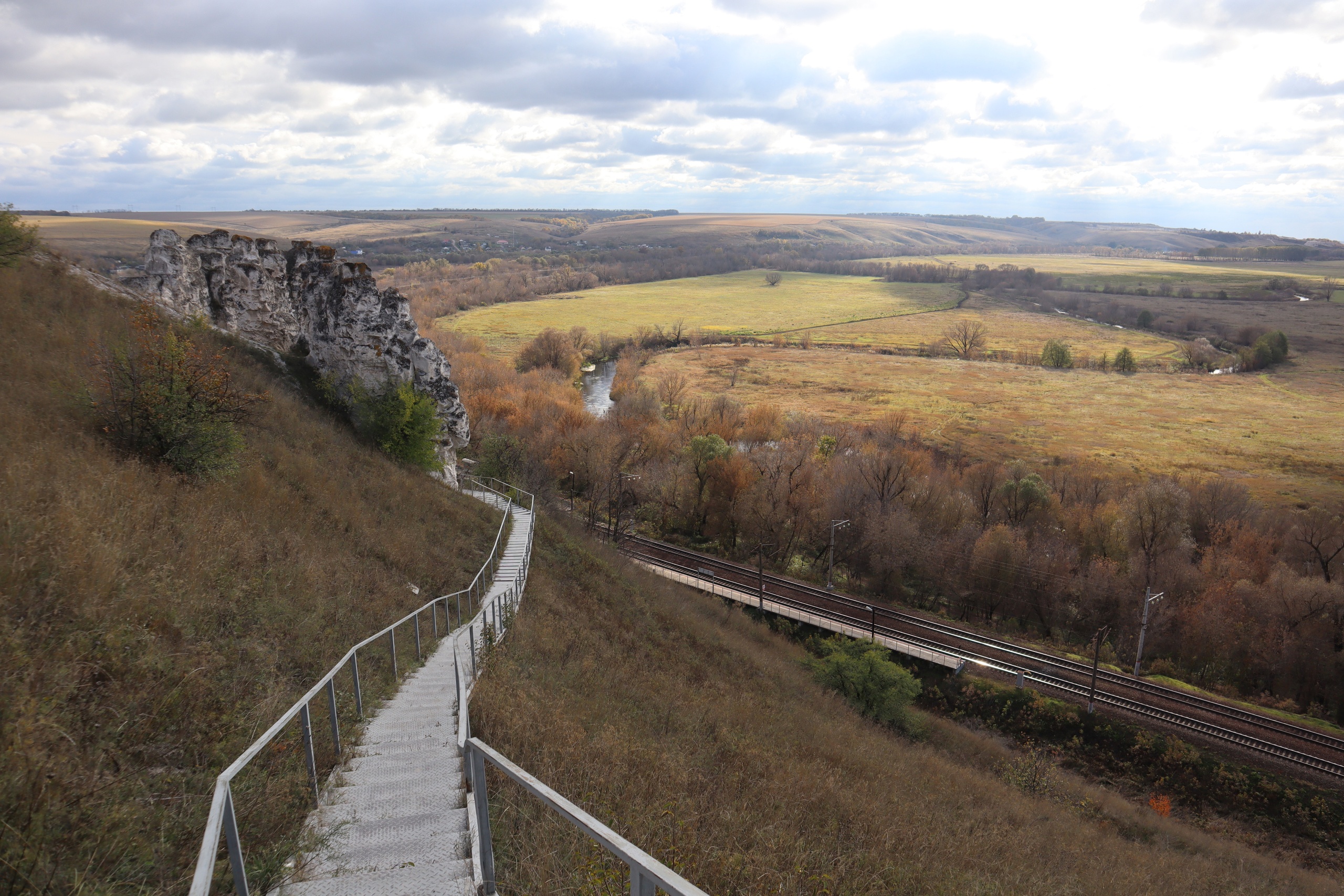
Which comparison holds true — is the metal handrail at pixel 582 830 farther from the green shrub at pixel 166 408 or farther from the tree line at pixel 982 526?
the tree line at pixel 982 526

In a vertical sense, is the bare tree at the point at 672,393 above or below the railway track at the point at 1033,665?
above

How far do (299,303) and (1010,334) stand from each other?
140 metres

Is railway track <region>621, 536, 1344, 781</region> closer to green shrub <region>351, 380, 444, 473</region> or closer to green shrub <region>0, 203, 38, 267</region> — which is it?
green shrub <region>351, 380, 444, 473</region>

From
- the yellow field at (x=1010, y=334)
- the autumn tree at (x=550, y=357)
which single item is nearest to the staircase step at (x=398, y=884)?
the autumn tree at (x=550, y=357)

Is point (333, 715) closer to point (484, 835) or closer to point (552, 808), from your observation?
point (484, 835)

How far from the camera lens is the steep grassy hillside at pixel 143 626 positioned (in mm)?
4871

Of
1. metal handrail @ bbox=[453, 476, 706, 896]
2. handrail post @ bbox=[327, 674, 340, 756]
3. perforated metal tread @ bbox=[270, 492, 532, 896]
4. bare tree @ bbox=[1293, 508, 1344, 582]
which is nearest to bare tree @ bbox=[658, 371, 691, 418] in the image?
bare tree @ bbox=[1293, 508, 1344, 582]

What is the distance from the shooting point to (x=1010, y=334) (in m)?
141

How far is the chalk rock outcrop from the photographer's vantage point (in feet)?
101

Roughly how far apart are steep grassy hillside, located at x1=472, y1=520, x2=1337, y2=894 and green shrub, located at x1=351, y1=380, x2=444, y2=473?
7177mm

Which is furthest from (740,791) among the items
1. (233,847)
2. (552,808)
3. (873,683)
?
(873,683)

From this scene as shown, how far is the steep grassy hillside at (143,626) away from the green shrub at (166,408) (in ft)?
1.67

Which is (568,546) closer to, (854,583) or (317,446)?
(317,446)

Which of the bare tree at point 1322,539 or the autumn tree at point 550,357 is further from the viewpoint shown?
the autumn tree at point 550,357
